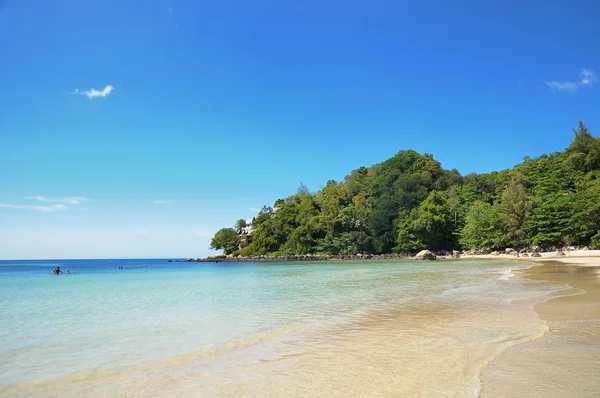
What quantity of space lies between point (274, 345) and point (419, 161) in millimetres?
77225

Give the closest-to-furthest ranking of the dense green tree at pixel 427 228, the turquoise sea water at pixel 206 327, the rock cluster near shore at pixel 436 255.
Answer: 1. the turquoise sea water at pixel 206 327
2. the rock cluster near shore at pixel 436 255
3. the dense green tree at pixel 427 228

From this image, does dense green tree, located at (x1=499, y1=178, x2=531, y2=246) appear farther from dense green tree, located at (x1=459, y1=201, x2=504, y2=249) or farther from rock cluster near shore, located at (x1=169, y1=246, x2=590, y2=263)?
rock cluster near shore, located at (x1=169, y1=246, x2=590, y2=263)

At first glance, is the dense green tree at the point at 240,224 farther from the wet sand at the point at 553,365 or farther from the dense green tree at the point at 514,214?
the wet sand at the point at 553,365

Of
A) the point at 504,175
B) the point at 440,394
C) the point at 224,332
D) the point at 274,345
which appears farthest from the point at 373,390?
the point at 504,175

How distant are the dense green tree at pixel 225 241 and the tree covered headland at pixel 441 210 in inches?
58.2

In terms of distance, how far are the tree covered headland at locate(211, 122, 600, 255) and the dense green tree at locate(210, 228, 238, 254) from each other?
1477 mm

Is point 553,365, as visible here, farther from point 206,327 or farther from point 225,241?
point 225,241

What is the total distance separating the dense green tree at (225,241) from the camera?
95.6 metres

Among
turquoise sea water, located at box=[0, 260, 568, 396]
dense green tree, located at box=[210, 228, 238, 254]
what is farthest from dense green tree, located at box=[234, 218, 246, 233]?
turquoise sea water, located at box=[0, 260, 568, 396]

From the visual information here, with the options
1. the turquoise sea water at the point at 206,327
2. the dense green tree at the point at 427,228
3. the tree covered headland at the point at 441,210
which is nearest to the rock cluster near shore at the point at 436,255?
the tree covered headland at the point at 441,210

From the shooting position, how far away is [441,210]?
6100 cm

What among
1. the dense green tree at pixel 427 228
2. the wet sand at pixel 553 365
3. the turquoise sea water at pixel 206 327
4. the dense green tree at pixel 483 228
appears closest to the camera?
the wet sand at pixel 553 365

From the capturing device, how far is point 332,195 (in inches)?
2980

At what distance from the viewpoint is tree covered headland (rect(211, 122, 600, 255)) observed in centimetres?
4512
